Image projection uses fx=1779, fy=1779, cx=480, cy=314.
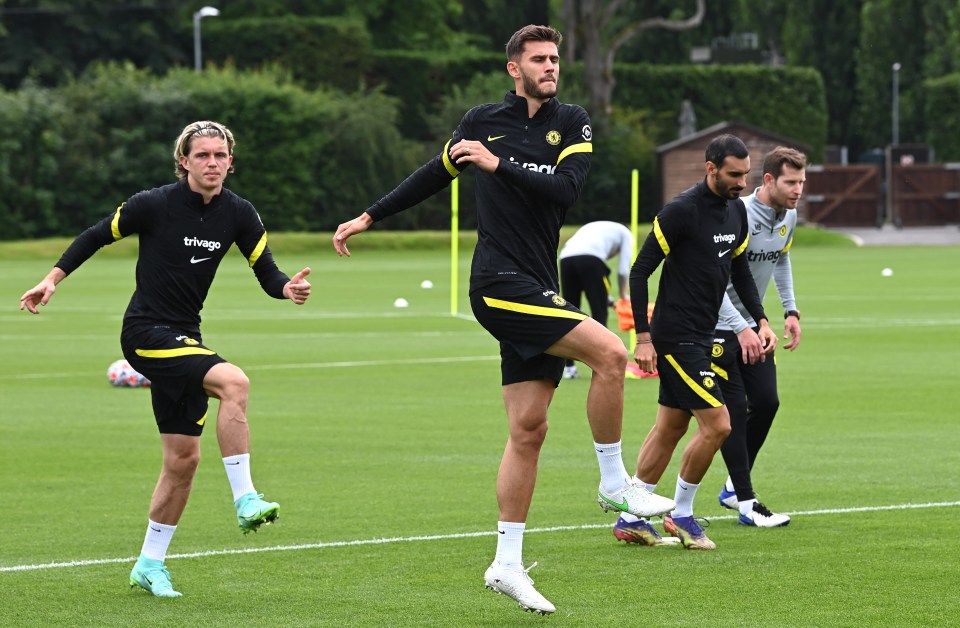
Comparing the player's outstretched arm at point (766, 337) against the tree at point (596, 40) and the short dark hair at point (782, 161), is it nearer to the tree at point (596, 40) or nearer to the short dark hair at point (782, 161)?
the short dark hair at point (782, 161)

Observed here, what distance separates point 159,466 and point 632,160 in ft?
180

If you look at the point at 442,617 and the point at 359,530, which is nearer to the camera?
the point at 442,617

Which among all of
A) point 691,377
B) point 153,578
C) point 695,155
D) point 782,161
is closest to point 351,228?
point 153,578

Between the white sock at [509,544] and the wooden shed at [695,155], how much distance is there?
182 feet

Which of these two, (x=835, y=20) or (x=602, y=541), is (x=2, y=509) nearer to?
(x=602, y=541)

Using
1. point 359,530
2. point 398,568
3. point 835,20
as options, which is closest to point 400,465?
point 359,530

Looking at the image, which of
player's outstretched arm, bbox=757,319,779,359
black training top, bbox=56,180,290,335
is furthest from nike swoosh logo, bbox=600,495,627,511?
player's outstretched arm, bbox=757,319,779,359

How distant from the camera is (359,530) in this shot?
32.1 feet

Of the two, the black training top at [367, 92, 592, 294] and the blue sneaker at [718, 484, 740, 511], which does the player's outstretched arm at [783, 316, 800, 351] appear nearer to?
the blue sneaker at [718, 484, 740, 511]

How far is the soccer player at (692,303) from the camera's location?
355 inches

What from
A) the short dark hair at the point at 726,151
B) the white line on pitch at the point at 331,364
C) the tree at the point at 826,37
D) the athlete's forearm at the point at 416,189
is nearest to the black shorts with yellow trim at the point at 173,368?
the athlete's forearm at the point at 416,189

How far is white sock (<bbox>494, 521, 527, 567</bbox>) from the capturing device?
7.46 meters

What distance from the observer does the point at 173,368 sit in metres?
7.90

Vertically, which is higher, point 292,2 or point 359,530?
point 292,2
